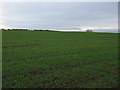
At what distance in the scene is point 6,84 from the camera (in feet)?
28.6

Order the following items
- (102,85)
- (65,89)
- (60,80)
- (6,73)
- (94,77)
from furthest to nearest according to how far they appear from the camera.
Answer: (6,73)
(94,77)
(60,80)
(102,85)
(65,89)

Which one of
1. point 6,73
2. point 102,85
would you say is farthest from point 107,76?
point 6,73

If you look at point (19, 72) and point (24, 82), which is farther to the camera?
point (19, 72)

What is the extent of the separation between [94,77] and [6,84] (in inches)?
211

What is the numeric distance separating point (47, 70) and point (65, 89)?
3627mm

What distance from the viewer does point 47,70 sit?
1156 centimetres

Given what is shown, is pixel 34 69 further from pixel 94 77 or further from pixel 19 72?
pixel 94 77

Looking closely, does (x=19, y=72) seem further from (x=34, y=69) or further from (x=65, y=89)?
(x=65, y=89)

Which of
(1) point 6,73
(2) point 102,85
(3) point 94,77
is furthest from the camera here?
(1) point 6,73

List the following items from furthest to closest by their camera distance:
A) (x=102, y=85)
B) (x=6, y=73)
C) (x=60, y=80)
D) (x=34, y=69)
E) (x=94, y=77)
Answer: (x=34, y=69) < (x=6, y=73) < (x=94, y=77) < (x=60, y=80) < (x=102, y=85)

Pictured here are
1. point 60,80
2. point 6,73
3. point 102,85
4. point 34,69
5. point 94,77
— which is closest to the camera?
point 102,85

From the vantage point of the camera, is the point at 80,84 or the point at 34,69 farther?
the point at 34,69

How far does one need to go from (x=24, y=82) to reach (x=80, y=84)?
10.6 ft

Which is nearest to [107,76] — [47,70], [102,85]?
[102,85]
